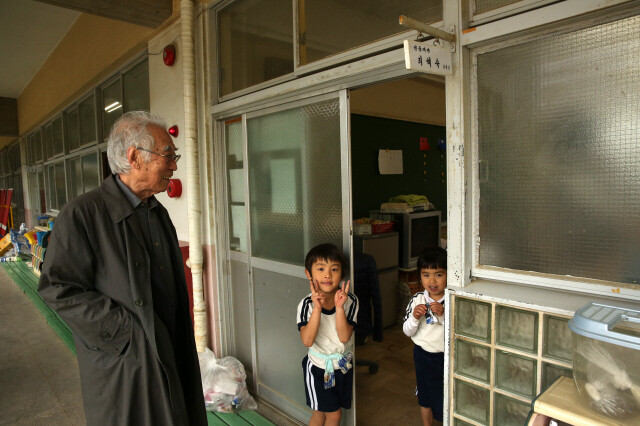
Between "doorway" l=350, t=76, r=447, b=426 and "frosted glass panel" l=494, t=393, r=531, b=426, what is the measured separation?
0.84 m

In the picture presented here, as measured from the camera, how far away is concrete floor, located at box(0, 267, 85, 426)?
290 centimetres

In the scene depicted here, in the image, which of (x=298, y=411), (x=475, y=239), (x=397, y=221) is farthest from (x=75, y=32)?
(x=475, y=239)

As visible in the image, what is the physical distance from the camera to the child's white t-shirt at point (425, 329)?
2111mm

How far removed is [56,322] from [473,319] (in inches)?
192

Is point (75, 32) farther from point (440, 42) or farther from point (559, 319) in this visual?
point (559, 319)

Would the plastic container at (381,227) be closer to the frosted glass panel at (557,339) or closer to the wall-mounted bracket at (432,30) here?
the wall-mounted bracket at (432,30)

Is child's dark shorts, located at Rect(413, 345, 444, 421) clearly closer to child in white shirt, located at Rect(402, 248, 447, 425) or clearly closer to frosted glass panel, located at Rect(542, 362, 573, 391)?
child in white shirt, located at Rect(402, 248, 447, 425)

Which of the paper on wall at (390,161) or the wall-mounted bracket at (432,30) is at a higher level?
the wall-mounted bracket at (432,30)

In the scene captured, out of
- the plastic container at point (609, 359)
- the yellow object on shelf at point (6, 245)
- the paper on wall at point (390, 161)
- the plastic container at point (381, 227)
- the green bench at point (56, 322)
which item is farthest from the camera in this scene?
the yellow object on shelf at point (6, 245)

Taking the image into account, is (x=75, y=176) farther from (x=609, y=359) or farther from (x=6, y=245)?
(x=609, y=359)

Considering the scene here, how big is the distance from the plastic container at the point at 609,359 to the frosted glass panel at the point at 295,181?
132cm

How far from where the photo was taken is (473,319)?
5.38ft

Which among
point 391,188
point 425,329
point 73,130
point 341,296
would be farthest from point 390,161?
point 73,130

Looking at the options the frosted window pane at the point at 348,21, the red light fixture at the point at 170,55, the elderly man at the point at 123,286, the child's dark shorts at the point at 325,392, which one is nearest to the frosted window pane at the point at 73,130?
the red light fixture at the point at 170,55
